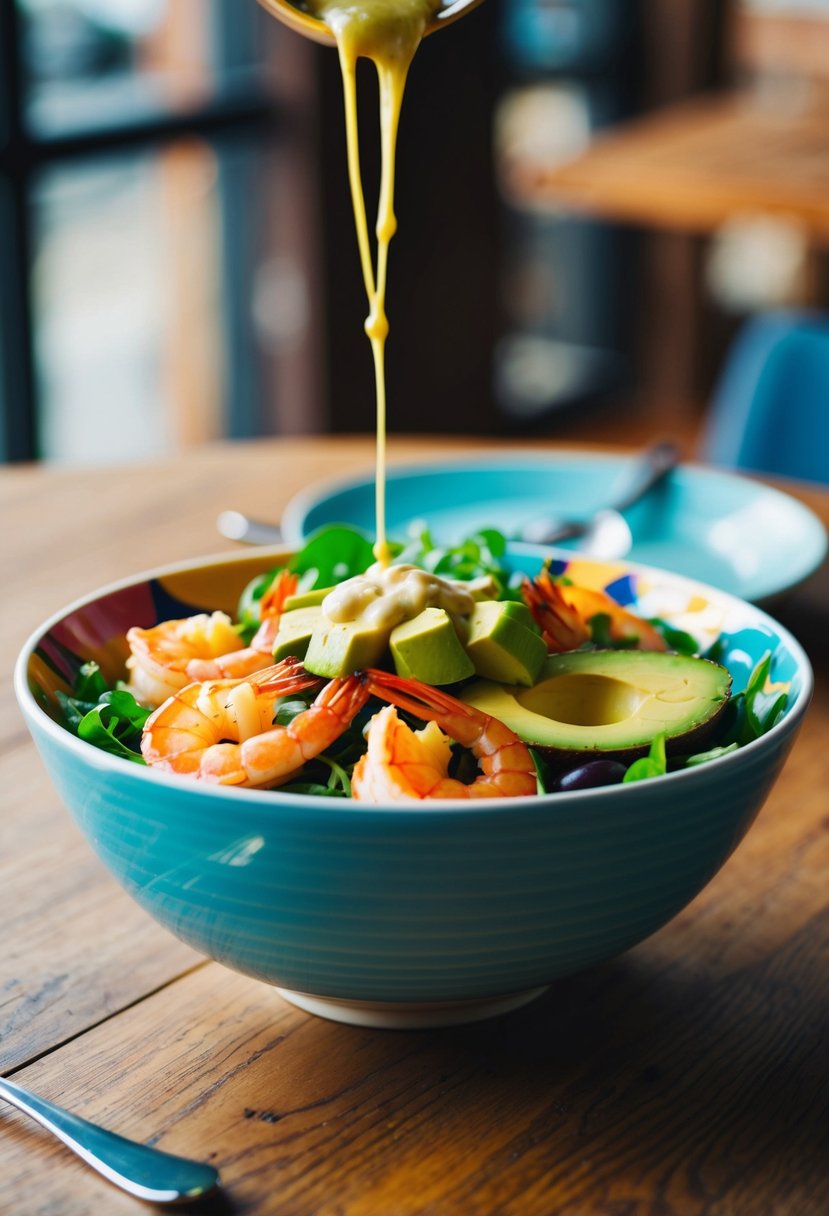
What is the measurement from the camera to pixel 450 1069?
2.34 feet

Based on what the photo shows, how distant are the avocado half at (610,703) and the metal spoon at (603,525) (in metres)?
0.51

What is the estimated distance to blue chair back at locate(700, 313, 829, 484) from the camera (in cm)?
213

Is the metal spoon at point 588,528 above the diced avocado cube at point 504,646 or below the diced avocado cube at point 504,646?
below

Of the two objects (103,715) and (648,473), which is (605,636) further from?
(648,473)

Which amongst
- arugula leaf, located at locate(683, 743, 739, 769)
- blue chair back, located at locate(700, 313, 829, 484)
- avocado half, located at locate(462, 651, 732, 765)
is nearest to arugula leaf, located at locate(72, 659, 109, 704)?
avocado half, located at locate(462, 651, 732, 765)

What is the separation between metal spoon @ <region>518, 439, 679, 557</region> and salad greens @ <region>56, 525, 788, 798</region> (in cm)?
31

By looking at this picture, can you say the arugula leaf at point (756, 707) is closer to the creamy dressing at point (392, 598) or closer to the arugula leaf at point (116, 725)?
the creamy dressing at point (392, 598)

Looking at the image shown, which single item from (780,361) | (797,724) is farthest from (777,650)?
(780,361)

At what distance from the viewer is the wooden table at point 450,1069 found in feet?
2.10

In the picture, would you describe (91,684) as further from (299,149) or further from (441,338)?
(441,338)

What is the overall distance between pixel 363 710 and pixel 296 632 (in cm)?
6

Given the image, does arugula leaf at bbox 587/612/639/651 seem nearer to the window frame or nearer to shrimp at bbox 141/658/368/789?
shrimp at bbox 141/658/368/789

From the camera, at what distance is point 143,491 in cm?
157

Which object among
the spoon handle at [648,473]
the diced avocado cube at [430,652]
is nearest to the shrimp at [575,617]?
the diced avocado cube at [430,652]
